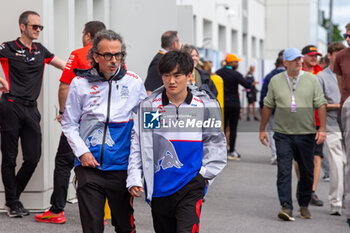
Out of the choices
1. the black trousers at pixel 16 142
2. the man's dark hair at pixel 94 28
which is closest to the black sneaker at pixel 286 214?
the black trousers at pixel 16 142

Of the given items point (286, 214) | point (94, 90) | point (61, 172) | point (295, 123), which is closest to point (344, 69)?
point (295, 123)

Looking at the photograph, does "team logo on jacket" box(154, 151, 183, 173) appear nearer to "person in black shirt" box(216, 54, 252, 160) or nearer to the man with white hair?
the man with white hair

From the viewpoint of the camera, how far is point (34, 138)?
7.80 meters

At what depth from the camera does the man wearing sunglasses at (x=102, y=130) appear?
16.3ft

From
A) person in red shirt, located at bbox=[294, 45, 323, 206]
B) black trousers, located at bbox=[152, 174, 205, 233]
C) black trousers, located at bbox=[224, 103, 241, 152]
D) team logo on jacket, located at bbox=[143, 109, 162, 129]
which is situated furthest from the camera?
black trousers, located at bbox=[224, 103, 241, 152]

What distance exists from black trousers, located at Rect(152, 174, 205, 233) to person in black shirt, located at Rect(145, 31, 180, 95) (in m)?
4.08

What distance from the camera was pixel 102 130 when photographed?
197 inches

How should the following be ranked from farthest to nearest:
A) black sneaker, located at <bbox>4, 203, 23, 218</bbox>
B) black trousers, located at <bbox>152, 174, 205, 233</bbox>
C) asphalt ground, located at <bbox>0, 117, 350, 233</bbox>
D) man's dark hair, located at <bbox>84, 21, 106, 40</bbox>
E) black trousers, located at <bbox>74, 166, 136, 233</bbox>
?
1. black sneaker, located at <bbox>4, 203, 23, 218</bbox>
2. asphalt ground, located at <bbox>0, 117, 350, 233</bbox>
3. man's dark hair, located at <bbox>84, 21, 106, 40</bbox>
4. black trousers, located at <bbox>74, 166, 136, 233</bbox>
5. black trousers, located at <bbox>152, 174, 205, 233</bbox>

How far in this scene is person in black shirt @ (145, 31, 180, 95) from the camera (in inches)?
349

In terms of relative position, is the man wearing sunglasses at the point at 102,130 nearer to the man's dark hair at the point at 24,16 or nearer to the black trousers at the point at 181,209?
the black trousers at the point at 181,209

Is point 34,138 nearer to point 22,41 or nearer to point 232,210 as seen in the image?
point 22,41

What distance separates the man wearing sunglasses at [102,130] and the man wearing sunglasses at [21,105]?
→ 2.68m

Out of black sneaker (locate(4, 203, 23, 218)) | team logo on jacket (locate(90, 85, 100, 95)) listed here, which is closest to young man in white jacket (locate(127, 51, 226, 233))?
team logo on jacket (locate(90, 85, 100, 95))

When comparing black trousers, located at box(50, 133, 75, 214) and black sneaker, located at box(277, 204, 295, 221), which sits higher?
black trousers, located at box(50, 133, 75, 214)
